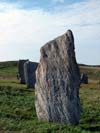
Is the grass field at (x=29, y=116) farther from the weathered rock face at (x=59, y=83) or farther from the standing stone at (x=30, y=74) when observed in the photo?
the standing stone at (x=30, y=74)

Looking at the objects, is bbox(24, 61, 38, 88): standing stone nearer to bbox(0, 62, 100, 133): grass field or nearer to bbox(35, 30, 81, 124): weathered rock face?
bbox(0, 62, 100, 133): grass field

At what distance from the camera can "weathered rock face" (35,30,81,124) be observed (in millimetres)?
27906

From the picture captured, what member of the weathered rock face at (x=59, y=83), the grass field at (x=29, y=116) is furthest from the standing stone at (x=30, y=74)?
the weathered rock face at (x=59, y=83)

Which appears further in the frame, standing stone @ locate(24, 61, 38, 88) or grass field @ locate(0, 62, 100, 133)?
standing stone @ locate(24, 61, 38, 88)

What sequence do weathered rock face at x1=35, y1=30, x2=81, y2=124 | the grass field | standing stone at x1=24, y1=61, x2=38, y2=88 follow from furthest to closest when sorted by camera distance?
standing stone at x1=24, y1=61, x2=38, y2=88, weathered rock face at x1=35, y1=30, x2=81, y2=124, the grass field

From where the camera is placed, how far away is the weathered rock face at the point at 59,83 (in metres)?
27.9

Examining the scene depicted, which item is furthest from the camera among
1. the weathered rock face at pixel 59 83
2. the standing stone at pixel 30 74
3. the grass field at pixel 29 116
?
the standing stone at pixel 30 74

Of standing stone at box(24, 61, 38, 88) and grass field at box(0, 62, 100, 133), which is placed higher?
standing stone at box(24, 61, 38, 88)

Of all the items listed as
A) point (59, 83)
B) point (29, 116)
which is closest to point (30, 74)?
point (29, 116)

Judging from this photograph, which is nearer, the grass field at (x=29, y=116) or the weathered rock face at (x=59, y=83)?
the grass field at (x=29, y=116)

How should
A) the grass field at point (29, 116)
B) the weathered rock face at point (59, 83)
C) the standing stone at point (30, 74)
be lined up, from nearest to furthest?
1. the grass field at point (29, 116)
2. the weathered rock face at point (59, 83)
3. the standing stone at point (30, 74)

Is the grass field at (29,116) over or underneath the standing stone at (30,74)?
underneath

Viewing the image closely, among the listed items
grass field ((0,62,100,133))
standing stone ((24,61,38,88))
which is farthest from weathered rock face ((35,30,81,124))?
standing stone ((24,61,38,88))

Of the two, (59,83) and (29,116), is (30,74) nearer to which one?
(29,116)
